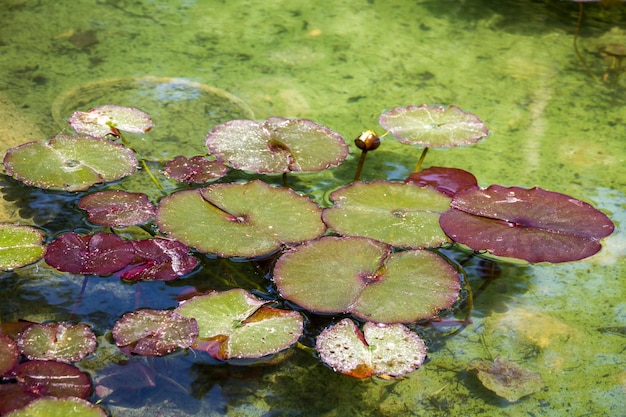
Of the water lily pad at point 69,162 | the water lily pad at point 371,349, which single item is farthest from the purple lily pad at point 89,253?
the water lily pad at point 371,349

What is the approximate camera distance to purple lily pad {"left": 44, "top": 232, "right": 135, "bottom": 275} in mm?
1594

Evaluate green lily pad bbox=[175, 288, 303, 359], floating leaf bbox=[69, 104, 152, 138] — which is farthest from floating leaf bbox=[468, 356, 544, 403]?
floating leaf bbox=[69, 104, 152, 138]

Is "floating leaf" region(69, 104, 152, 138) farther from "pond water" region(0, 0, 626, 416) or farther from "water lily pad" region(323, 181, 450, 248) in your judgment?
"water lily pad" region(323, 181, 450, 248)

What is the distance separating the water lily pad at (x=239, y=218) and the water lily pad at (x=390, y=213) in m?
0.07

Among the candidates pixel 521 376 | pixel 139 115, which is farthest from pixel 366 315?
pixel 139 115

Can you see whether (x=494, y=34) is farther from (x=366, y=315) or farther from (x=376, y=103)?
(x=366, y=315)

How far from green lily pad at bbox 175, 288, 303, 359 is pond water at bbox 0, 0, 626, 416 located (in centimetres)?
5

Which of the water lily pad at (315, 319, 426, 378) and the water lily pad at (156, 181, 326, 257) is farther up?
the water lily pad at (156, 181, 326, 257)

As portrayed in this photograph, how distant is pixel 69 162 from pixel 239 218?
0.52 meters

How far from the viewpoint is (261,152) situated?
6.50 ft

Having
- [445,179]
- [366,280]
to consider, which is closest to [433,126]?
[445,179]

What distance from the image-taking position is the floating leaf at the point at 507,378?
1479 mm

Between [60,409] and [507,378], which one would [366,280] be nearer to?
[507,378]

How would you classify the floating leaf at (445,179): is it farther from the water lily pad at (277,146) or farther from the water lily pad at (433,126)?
the water lily pad at (277,146)
